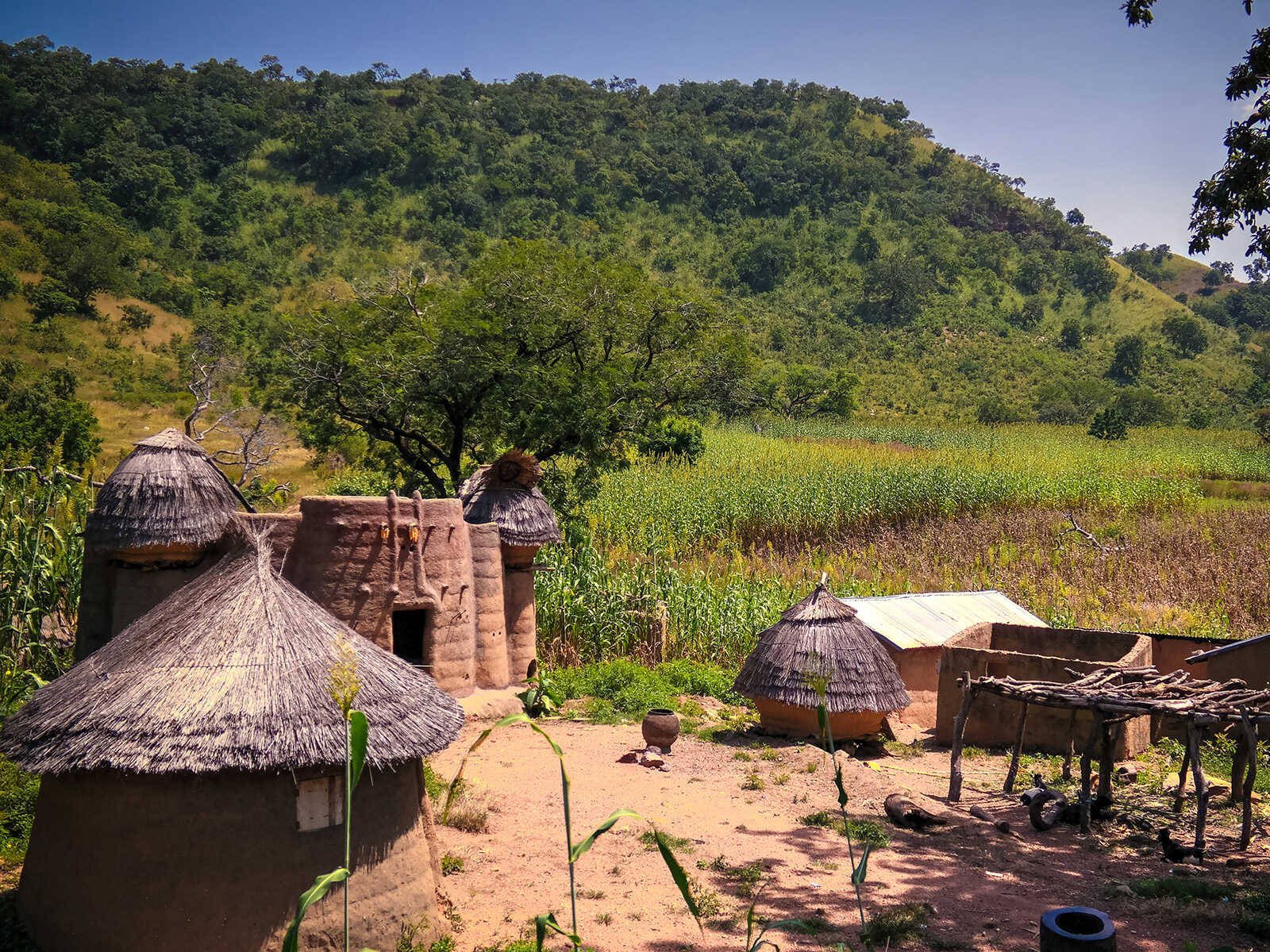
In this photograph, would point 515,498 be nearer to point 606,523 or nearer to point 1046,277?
point 606,523

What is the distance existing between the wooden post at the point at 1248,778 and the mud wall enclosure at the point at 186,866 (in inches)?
295

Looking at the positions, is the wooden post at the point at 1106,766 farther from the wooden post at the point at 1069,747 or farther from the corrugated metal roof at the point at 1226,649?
the corrugated metal roof at the point at 1226,649

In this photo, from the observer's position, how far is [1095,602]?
60.0 feet

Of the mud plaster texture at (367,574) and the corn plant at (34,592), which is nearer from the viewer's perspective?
the mud plaster texture at (367,574)

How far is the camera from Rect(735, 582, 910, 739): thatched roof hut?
12219mm

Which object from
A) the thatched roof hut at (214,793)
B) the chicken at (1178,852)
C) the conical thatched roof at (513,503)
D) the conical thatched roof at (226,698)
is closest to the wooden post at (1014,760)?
the chicken at (1178,852)

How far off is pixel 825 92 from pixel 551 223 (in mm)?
58097

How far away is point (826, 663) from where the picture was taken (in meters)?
12.3

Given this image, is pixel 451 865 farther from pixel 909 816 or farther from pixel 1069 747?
pixel 1069 747

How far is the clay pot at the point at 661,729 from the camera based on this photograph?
12055mm

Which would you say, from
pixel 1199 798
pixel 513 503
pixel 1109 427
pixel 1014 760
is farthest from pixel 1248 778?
pixel 1109 427

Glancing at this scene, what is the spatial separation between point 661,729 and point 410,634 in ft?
12.4

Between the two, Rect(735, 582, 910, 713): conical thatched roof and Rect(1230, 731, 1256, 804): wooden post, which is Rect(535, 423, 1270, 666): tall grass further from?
Rect(1230, 731, 1256, 804): wooden post

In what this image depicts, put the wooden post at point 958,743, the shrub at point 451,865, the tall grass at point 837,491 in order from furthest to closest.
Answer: the tall grass at point 837,491 < the wooden post at point 958,743 < the shrub at point 451,865
